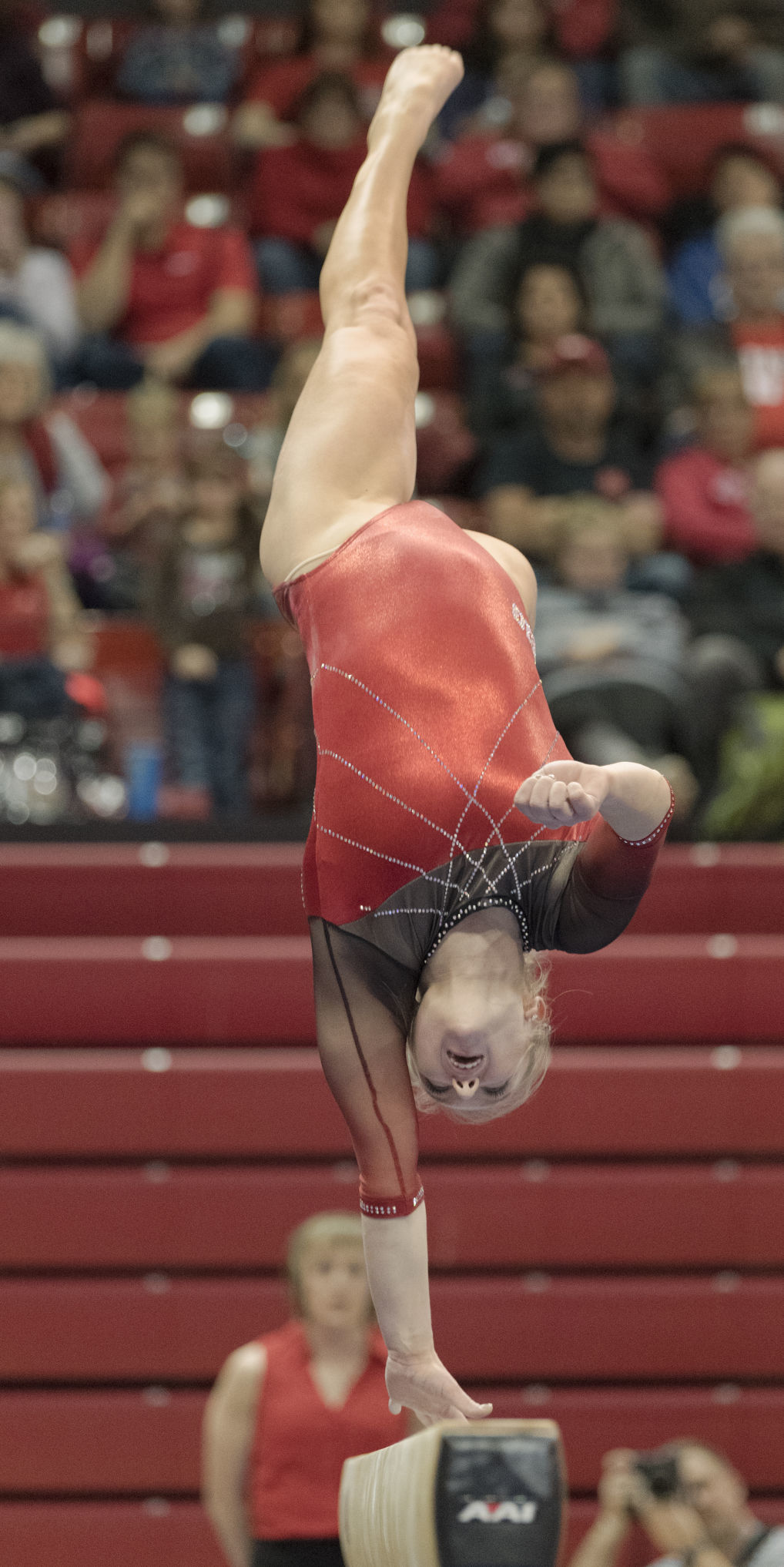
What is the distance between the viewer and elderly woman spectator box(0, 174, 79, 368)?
544 centimetres

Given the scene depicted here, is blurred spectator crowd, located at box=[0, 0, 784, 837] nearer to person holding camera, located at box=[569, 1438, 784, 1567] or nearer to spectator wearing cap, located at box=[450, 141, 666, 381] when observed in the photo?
spectator wearing cap, located at box=[450, 141, 666, 381]

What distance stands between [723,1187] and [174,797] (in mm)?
1531

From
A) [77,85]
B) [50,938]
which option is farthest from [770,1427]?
[77,85]

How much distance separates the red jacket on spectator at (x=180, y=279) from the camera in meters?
5.76

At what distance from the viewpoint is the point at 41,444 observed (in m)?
5.09

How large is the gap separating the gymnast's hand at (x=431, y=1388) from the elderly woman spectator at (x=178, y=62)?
5.24 meters

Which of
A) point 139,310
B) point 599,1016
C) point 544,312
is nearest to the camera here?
point 599,1016

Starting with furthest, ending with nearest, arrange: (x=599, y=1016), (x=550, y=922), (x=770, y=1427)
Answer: (x=599, y=1016) → (x=770, y=1427) → (x=550, y=922)

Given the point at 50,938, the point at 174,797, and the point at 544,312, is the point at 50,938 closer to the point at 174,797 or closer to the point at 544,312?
the point at 174,797

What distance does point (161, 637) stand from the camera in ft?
15.0

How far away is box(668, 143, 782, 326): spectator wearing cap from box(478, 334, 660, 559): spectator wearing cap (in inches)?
36.9

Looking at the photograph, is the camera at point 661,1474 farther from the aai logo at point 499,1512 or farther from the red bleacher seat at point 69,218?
the red bleacher seat at point 69,218

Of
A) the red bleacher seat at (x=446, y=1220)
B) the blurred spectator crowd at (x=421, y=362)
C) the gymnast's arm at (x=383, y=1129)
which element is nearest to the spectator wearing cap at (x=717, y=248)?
the blurred spectator crowd at (x=421, y=362)

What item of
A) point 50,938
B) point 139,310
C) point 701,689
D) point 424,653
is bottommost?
point 50,938
